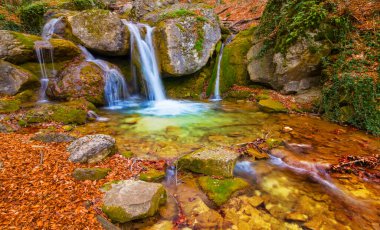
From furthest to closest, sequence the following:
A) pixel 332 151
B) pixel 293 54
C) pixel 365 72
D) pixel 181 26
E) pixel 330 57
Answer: pixel 181 26 < pixel 293 54 < pixel 330 57 < pixel 365 72 < pixel 332 151

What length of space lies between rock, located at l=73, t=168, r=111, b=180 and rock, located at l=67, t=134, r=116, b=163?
451 millimetres

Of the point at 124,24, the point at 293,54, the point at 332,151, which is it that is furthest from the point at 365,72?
the point at 124,24

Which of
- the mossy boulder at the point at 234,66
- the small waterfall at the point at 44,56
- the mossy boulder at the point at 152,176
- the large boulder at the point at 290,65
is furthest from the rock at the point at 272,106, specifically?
the small waterfall at the point at 44,56

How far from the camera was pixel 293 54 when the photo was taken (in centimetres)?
893

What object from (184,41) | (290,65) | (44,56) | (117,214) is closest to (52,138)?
(117,214)

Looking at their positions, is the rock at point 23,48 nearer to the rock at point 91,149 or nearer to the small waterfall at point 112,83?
the small waterfall at point 112,83

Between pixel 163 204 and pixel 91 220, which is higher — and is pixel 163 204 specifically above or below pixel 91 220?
below

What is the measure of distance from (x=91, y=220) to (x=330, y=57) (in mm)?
9066

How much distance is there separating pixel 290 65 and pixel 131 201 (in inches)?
328

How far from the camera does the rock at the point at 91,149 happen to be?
4391mm

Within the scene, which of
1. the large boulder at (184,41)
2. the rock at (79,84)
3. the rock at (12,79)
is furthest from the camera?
the large boulder at (184,41)

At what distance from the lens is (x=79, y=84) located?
8570 mm

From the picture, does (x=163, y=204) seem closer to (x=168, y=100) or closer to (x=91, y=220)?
(x=91, y=220)

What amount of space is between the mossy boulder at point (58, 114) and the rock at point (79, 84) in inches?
47.5
